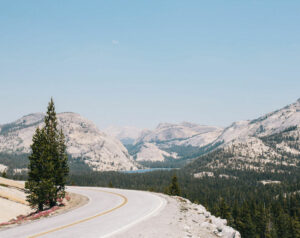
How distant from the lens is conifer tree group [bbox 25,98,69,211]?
126 ft

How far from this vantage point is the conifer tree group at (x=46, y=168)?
38.3 meters

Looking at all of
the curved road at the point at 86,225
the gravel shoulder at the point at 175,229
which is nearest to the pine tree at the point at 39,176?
→ the curved road at the point at 86,225

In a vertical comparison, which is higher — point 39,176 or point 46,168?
point 46,168

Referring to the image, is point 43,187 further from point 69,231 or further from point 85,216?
point 69,231

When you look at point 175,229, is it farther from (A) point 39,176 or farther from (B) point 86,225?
(A) point 39,176

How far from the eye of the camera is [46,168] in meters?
39.8

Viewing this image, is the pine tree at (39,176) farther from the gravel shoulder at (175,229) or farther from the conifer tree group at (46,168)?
the gravel shoulder at (175,229)

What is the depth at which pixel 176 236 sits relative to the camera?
58.1 feet

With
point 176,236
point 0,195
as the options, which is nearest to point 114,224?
point 176,236

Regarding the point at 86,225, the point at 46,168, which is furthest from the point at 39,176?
the point at 86,225

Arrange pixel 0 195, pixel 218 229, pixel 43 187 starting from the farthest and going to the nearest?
1. pixel 0 195
2. pixel 43 187
3. pixel 218 229

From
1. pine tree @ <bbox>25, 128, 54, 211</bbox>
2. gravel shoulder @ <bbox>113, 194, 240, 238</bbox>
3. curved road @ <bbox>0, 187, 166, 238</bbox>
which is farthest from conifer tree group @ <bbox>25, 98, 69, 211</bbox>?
gravel shoulder @ <bbox>113, 194, 240, 238</bbox>

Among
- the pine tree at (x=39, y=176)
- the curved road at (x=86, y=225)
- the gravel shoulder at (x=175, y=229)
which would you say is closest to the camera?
the curved road at (x=86, y=225)

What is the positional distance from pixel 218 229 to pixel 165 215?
4.88 m
